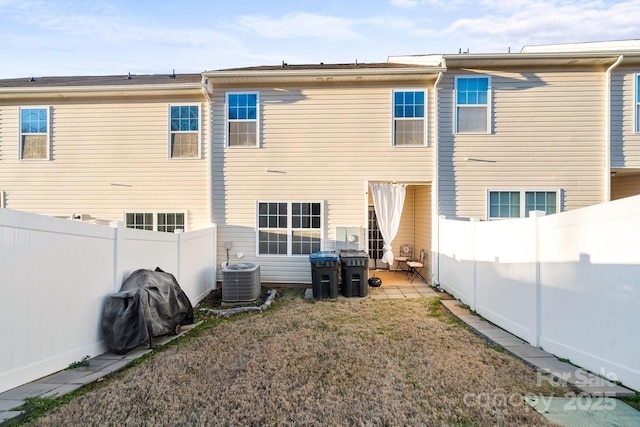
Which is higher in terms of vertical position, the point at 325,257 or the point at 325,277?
the point at 325,257

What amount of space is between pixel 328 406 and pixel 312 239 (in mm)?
5683

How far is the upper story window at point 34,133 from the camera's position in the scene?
353 inches

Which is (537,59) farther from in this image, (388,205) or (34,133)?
(34,133)

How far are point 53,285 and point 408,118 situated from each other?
7903mm

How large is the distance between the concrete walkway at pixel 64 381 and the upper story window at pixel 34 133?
777 cm

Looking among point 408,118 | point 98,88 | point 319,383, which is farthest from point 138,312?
point 408,118

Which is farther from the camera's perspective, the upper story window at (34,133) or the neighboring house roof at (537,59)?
the upper story window at (34,133)

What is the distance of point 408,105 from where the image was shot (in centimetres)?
843

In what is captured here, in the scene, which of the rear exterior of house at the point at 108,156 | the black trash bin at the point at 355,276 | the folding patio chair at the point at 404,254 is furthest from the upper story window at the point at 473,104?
the rear exterior of house at the point at 108,156

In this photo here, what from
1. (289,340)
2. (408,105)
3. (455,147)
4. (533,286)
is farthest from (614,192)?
(289,340)

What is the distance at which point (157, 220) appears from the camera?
8.87 metres

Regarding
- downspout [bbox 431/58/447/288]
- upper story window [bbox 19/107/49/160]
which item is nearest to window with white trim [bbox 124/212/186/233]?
upper story window [bbox 19/107/49/160]

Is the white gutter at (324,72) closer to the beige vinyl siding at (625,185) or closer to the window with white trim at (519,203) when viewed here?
the window with white trim at (519,203)

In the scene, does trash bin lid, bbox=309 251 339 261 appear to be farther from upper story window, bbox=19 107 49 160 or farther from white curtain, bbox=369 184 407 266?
upper story window, bbox=19 107 49 160
